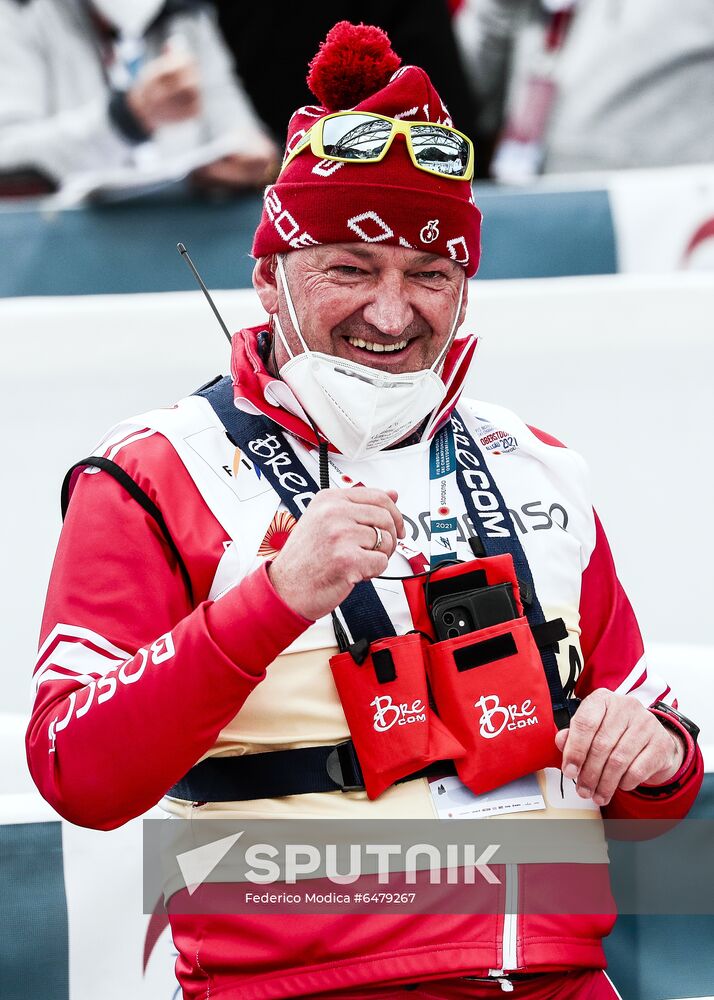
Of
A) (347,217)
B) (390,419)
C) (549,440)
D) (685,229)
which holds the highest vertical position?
(347,217)

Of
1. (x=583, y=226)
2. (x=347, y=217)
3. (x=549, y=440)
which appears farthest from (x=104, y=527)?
(x=583, y=226)

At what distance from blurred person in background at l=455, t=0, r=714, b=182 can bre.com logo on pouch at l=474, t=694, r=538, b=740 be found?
343cm

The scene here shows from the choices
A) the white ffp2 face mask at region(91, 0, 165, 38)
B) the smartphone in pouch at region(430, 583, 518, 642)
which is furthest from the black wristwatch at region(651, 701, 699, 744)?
Result: the white ffp2 face mask at region(91, 0, 165, 38)

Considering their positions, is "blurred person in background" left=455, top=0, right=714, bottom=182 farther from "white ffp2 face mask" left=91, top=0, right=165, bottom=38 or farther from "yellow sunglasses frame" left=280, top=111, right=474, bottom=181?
"yellow sunglasses frame" left=280, top=111, right=474, bottom=181

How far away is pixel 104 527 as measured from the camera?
1751 millimetres

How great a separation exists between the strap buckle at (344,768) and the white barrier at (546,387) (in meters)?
1.80

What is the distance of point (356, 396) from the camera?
75.2 inches

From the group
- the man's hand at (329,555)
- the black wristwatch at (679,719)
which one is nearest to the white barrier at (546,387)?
the black wristwatch at (679,719)

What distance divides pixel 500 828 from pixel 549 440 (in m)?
0.68

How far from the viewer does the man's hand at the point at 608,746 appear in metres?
1.70

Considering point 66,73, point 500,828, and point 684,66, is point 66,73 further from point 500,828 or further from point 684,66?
point 500,828

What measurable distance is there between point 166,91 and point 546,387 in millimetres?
1536

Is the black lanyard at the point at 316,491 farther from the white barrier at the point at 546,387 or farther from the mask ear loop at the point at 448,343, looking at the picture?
the white barrier at the point at 546,387

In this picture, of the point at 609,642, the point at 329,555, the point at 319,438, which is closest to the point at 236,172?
the point at 319,438
